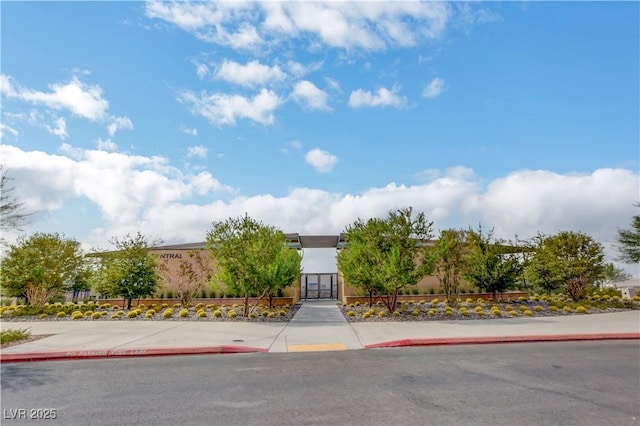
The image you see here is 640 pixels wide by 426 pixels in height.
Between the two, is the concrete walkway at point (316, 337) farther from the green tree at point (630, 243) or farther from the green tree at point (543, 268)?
the green tree at point (630, 243)

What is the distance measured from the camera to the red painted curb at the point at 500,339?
959 cm

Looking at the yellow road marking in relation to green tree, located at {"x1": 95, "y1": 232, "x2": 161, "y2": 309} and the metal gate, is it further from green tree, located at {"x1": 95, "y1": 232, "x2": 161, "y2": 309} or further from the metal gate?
the metal gate

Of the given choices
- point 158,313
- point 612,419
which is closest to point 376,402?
point 612,419

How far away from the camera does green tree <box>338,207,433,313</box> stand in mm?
15039

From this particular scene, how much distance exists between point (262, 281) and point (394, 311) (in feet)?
20.0

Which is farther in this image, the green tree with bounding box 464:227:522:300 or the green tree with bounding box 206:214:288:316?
the green tree with bounding box 464:227:522:300

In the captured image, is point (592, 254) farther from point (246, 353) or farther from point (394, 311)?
point (246, 353)

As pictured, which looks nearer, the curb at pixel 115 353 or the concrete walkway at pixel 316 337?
the curb at pixel 115 353

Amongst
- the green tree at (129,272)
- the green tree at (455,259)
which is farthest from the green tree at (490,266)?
the green tree at (129,272)

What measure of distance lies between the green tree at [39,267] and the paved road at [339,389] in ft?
46.1

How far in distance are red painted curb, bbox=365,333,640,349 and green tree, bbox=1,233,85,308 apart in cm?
1898

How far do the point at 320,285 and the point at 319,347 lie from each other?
24.6 metres

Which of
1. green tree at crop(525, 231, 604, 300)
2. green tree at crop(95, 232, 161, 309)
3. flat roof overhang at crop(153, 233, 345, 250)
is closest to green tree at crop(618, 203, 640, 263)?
green tree at crop(525, 231, 604, 300)

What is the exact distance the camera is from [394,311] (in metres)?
16.2
